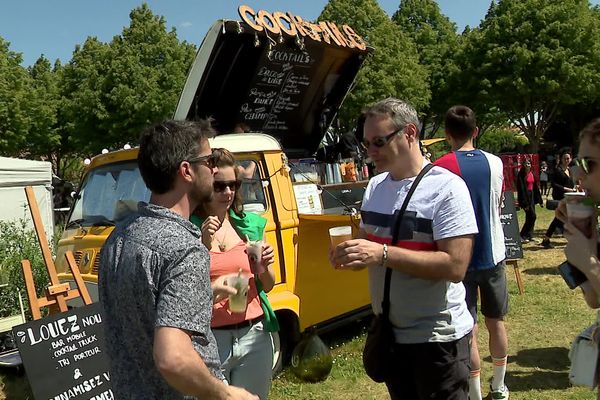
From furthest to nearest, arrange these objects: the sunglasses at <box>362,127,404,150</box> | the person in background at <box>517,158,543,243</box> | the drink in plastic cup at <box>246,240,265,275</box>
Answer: the person in background at <box>517,158,543,243</box> < the drink in plastic cup at <box>246,240,265,275</box> < the sunglasses at <box>362,127,404,150</box>

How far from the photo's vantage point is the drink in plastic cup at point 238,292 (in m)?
2.52

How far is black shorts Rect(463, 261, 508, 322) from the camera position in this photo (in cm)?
388

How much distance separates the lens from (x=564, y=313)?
676cm

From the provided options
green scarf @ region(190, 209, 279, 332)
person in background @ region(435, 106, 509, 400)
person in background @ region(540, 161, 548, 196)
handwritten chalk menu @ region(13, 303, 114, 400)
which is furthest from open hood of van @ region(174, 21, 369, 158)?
person in background @ region(540, 161, 548, 196)

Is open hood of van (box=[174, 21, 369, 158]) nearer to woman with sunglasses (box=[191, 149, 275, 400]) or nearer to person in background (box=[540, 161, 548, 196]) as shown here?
woman with sunglasses (box=[191, 149, 275, 400])

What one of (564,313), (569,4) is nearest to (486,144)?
(569,4)

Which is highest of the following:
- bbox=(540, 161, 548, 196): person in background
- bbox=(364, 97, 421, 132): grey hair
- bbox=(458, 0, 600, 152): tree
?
bbox=(458, 0, 600, 152): tree

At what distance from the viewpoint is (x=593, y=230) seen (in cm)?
202

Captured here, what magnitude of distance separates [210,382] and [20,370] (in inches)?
200

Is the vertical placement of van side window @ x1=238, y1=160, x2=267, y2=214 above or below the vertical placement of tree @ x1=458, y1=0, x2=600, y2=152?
below

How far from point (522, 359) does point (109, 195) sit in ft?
13.9

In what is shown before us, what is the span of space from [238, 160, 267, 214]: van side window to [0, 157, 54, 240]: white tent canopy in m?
6.90

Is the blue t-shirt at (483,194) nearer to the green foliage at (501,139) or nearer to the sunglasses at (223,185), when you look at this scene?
the sunglasses at (223,185)

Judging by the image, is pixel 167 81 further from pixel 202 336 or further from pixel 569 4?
pixel 202 336
